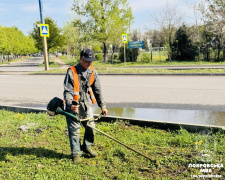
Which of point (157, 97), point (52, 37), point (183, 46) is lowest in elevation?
point (157, 97)

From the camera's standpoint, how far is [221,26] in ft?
69.7

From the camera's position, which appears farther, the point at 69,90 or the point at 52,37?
the point at 52,37

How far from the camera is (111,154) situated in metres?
3.71

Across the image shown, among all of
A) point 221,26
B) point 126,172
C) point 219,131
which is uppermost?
point 221,26

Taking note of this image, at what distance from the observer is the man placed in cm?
328

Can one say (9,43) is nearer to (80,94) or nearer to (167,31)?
(167,31)

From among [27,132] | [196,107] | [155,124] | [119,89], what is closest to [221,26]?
[119,89]

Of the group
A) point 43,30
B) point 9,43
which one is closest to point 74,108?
point 43,30

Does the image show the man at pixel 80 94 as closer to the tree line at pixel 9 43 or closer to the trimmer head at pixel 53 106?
the trimmer head at pixel 53 106

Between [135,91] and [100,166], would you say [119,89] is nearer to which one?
[135,91]

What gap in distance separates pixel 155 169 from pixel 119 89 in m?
6.21

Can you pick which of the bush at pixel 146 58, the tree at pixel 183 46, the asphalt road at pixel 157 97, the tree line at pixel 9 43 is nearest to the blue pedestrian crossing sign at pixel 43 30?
the asphalt road at pixel 157 97

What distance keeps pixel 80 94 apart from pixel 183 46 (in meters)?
22.2

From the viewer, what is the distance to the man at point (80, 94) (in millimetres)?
3279
